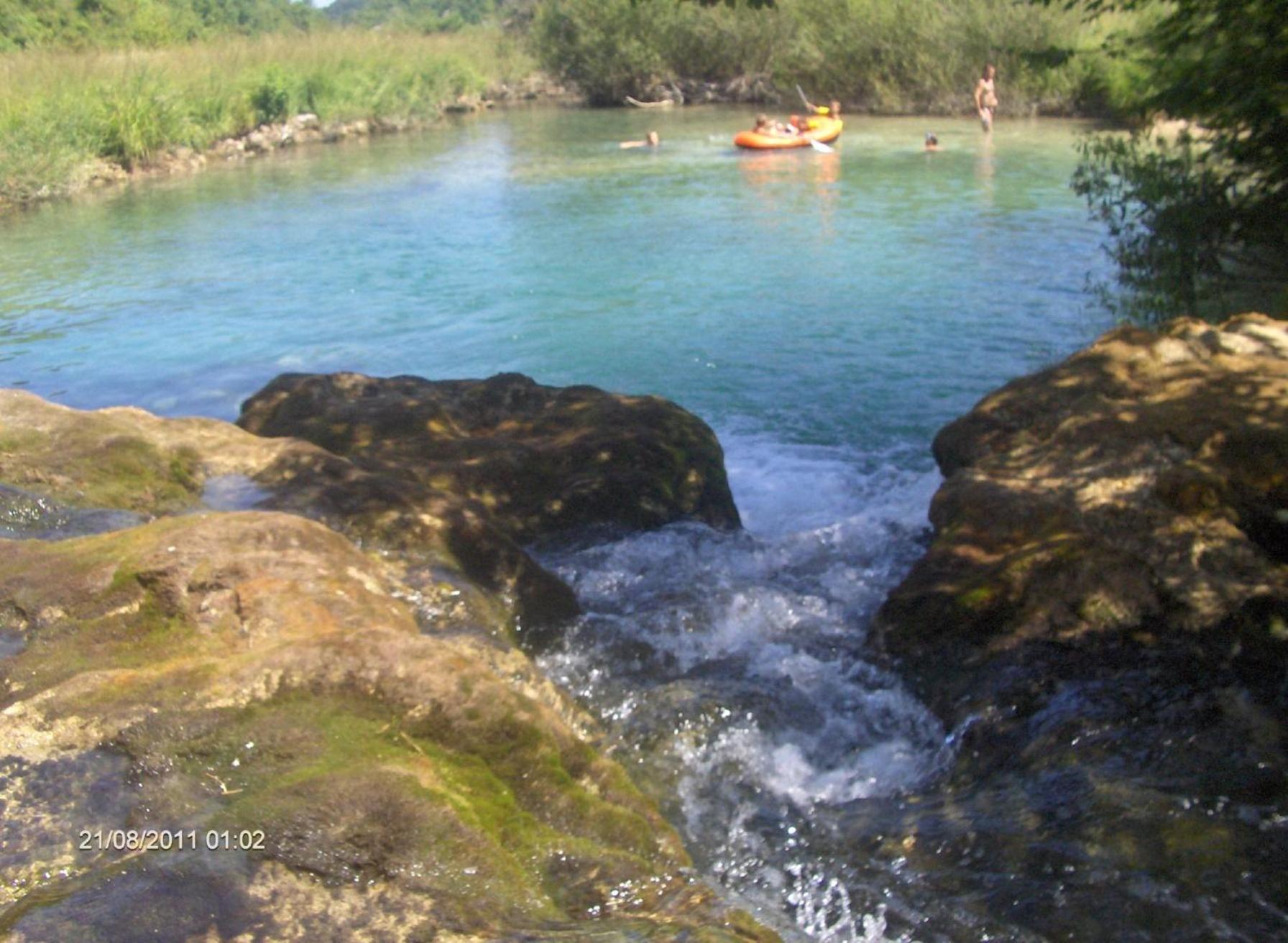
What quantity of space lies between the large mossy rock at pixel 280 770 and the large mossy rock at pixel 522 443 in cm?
244

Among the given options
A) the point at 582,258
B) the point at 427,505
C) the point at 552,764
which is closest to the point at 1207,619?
the point at 552,764

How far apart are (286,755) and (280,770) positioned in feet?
0.16

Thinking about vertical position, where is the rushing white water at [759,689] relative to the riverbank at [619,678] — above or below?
below

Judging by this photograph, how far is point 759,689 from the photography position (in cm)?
470

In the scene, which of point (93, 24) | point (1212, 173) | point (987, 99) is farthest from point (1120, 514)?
point (93, 24)

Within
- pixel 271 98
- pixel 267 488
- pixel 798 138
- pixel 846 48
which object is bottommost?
pixel 267 488

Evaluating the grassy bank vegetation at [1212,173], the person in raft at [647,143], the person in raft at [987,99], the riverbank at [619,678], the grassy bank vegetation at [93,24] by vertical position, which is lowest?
the riverbank at [619,678]

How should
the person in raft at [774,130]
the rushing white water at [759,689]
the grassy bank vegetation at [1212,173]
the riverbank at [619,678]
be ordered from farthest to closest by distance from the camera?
1. the person in raft at [774,130]
2. the grassy bank vegetation at [1212,173]
3. the rushing white water at [759,689]
4. the riverbank at [619,678]

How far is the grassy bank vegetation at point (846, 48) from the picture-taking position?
32.7 meters

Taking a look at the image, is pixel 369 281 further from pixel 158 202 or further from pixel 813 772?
pixel 813 772

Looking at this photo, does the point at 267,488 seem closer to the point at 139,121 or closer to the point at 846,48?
the point at 139,121

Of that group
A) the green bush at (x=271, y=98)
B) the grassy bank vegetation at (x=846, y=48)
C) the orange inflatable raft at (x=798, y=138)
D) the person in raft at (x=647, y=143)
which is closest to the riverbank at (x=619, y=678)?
the grassy bank vegetation at (x=846, y=48)

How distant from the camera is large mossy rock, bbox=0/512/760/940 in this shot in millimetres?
2361

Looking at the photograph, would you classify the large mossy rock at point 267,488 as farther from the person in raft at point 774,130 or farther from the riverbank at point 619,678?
the person in raft at point 774,130
